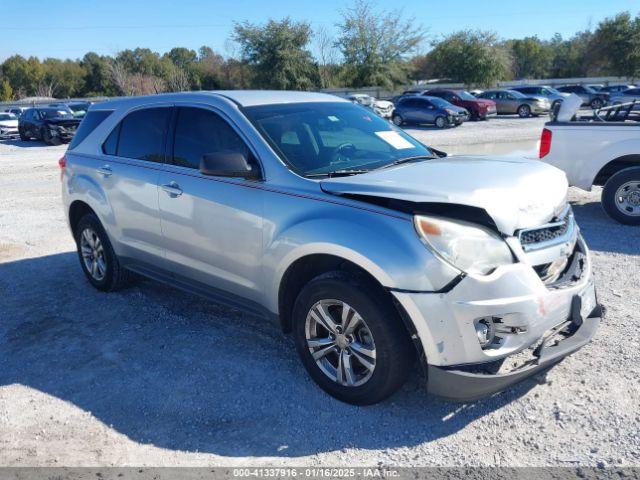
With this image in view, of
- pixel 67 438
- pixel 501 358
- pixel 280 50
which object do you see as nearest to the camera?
pixel 501 358

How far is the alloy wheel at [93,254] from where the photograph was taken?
18.6ft

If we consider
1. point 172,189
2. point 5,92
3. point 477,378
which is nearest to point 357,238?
point 477,378

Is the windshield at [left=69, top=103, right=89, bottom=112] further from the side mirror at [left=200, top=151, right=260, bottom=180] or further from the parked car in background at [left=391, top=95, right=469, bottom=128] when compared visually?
the side mirror at [left=200, top=151, right=260, bottom=180]

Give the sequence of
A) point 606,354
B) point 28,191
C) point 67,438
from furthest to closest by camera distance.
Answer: point 28,191
point 606,354
point 67,438

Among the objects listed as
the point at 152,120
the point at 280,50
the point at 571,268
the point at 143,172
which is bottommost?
the point at 571,268

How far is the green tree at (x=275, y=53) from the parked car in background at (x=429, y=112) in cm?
2290

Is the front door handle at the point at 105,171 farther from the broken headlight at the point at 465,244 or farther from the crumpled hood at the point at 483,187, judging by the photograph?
the broken headlight at the point at 465,244

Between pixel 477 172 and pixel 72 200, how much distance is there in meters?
4.02

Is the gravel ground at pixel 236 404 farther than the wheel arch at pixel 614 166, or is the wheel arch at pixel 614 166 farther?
the wheel arch at pixel 614 166

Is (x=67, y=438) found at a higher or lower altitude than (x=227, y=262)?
lower

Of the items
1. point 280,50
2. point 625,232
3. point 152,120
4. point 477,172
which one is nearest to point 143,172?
point 152,120

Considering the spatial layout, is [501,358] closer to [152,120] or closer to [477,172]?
[477,172]

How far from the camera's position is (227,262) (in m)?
4.14

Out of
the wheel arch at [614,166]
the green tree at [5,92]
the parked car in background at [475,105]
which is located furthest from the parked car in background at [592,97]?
the green tree at [5,92]
